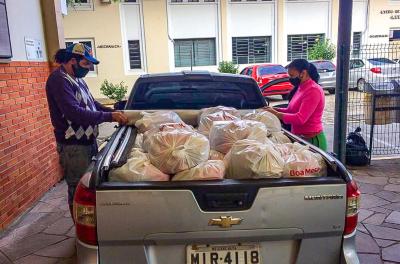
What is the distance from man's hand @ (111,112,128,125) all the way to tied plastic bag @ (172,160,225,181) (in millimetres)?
1443

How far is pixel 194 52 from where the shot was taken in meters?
20.0

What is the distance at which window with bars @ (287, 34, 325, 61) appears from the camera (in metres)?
21.0

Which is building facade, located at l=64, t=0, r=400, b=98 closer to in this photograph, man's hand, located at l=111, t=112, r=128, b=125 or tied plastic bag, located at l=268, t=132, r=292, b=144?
man's hand, located at l=111, t=112, r=128, b=125

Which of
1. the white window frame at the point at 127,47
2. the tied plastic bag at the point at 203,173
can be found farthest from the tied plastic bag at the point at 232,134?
the white window frame at the point at 127,47

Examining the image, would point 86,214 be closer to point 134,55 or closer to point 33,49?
point 33,49

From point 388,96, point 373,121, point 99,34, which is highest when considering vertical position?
point 99,34

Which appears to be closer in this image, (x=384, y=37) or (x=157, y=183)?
(x=157, y=183)

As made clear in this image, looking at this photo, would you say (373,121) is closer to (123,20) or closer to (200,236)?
(200,236)

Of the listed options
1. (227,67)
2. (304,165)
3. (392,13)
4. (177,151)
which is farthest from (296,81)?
(392,13)

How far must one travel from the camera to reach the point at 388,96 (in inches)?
231

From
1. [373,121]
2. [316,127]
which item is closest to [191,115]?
[316,127]

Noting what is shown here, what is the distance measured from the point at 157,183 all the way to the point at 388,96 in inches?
199

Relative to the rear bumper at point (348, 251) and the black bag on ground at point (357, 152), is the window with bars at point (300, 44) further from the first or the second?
the rear bumper at point (348, 251)

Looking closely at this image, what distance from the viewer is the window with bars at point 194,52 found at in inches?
780
